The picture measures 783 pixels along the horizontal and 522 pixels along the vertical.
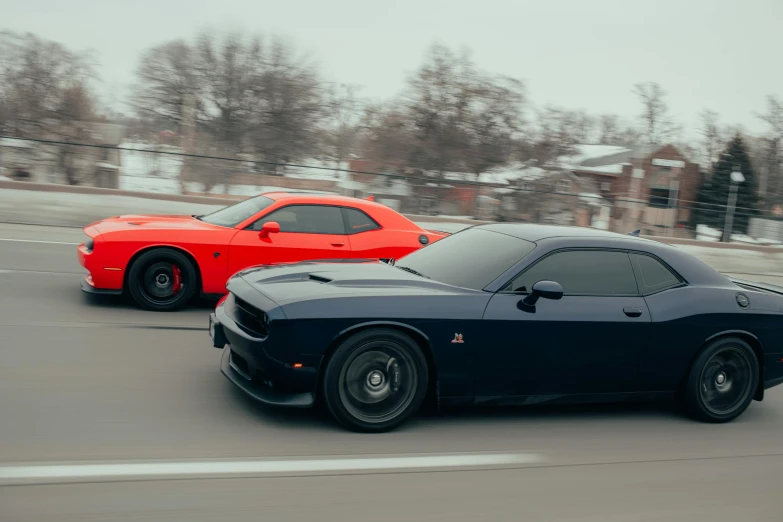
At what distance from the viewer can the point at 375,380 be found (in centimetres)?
492

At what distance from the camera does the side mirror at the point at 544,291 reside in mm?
5145

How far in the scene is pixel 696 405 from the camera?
5.81 m

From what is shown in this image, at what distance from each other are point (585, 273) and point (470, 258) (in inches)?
31.9

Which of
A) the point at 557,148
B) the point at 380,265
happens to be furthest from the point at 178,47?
the point at 380,265

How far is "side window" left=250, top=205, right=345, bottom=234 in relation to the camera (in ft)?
27.9

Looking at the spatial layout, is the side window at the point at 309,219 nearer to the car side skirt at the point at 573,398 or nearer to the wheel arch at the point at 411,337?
the wheel arch at the point at 411,337

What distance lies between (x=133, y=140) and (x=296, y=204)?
1136 cm

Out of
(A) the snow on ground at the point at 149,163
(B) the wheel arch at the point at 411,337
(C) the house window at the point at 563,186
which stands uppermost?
(C) the house window at the point at 563,186

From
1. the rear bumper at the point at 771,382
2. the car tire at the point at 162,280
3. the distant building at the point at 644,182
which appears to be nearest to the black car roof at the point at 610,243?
the rear bumper at the point at 771,382

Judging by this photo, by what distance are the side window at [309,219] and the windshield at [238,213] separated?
195 millimetres

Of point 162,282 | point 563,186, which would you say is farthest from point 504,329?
point 563,186

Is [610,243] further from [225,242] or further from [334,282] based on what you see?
[225,242]

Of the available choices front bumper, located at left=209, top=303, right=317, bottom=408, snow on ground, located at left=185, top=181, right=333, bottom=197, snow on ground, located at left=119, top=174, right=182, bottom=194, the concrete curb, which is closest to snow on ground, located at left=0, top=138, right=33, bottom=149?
the concrete curb

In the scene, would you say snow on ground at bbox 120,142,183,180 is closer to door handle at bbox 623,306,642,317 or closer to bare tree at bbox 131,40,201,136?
bare tree at bbox 131,40,201,136
